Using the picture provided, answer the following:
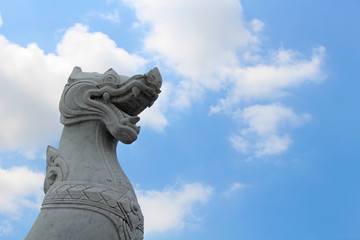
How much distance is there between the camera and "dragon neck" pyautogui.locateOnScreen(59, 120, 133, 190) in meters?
5.73

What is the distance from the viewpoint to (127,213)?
5.52 m

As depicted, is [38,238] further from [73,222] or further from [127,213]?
[127,213]

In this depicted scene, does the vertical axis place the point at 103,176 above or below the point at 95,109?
below

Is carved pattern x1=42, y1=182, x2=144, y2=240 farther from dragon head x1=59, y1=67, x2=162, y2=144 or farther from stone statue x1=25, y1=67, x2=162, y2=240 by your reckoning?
dragon head x1=59, y1=67, x2=162, y2=144

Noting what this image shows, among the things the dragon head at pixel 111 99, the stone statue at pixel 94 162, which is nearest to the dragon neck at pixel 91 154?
the stone statue at pixel 94 162

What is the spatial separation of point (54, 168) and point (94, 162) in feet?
1.88

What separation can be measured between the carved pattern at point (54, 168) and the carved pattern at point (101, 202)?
0.16m

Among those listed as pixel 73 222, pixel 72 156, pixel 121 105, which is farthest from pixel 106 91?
pixel 73 222

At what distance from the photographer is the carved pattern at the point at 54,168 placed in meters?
5.79

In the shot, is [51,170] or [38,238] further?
[51,170]

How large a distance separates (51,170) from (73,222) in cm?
104

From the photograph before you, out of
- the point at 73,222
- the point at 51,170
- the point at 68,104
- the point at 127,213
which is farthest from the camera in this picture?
the point at 68,104

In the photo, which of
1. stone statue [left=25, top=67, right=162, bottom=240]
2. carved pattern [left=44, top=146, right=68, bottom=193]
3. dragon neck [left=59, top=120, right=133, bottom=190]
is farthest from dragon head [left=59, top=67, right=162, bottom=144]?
carved pattern [left=44, top=146, right=68, bottom=193]

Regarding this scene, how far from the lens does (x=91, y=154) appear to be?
5.96 meters
